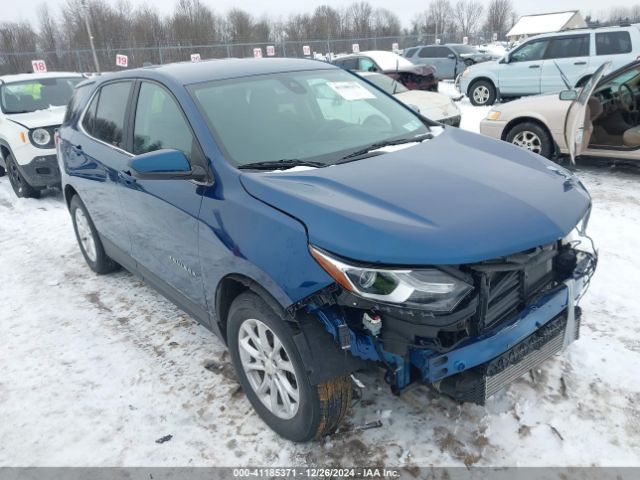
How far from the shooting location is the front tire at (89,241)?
14.9 ft

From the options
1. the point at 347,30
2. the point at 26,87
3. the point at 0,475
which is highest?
the point at 347,30

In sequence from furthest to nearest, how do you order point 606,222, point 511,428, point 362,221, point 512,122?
1. point 512,122
2. point 606,222
3. point 511,428
4. point 362,221

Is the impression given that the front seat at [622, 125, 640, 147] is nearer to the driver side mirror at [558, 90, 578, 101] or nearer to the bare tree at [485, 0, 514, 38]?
the driver side mirror at [558, 90, 578, 101]

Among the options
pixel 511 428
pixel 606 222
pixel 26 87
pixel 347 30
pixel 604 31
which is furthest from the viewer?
pixel 347 30

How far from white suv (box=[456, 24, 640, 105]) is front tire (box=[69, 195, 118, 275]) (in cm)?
937

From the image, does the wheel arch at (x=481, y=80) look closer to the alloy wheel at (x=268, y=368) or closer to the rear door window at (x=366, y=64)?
the rear door window at (x=366, y=64)

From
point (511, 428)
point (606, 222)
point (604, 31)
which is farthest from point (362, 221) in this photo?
point (604, 31)

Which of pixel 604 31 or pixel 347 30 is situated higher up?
pixel 347 30

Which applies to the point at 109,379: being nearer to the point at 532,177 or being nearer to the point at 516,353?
the point at 516,353

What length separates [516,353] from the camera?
224 cm

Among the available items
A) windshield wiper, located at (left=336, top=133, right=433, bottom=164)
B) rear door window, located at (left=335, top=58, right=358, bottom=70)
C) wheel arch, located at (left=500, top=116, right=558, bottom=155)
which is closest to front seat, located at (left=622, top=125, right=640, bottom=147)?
wheel arch, located at (left=500, top=116, right=558, bottom=155)

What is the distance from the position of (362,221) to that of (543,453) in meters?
1.45

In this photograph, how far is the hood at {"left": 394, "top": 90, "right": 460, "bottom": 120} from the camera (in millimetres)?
8633

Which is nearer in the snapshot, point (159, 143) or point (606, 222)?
point (159, 143)
